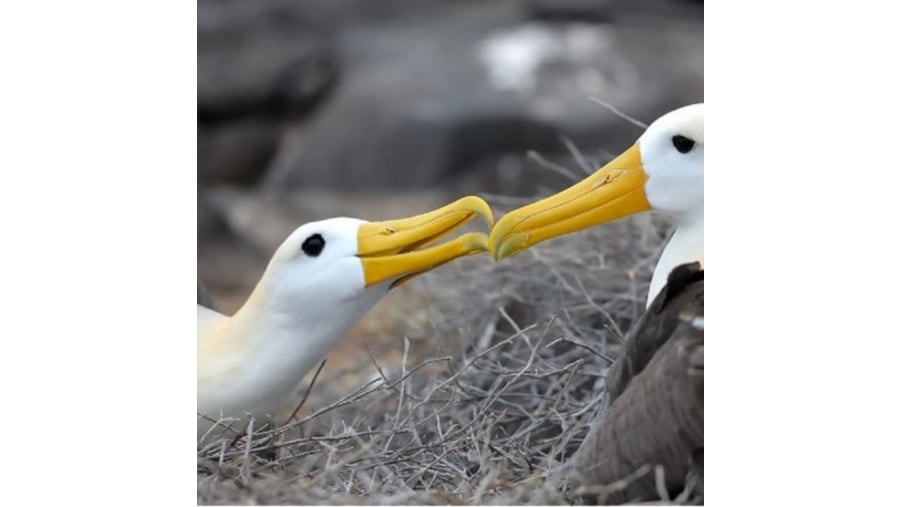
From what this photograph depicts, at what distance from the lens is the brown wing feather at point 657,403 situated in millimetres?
3047

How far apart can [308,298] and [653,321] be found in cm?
86

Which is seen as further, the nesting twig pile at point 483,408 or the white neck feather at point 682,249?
the white neck feather at point 682,249

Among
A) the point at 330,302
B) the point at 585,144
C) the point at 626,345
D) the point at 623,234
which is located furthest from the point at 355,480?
the point at 585,144

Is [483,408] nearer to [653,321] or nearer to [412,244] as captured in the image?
[412,244]

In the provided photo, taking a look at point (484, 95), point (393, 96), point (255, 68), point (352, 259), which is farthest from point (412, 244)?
point (255, 68)

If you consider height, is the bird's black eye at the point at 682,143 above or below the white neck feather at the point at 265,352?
above

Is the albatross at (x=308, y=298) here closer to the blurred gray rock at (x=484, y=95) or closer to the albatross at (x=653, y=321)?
the albatross at (x=653, y=321)

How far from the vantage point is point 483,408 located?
403cm

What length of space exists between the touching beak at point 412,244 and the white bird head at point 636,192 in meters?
0.08

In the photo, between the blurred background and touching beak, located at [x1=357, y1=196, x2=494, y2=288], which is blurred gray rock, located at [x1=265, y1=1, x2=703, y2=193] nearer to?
the blurred background

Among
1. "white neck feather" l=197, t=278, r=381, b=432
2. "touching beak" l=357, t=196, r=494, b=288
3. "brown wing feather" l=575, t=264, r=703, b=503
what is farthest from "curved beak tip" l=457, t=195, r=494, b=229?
"brown wing feather" l=575, t=264, r=703, b=503

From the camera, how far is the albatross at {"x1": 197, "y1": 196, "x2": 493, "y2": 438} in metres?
3.74

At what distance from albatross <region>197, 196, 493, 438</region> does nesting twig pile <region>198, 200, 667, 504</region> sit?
0.11 m

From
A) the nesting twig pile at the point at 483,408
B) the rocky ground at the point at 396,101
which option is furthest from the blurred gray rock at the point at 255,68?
the nesting twig pile at the point at 483,408
